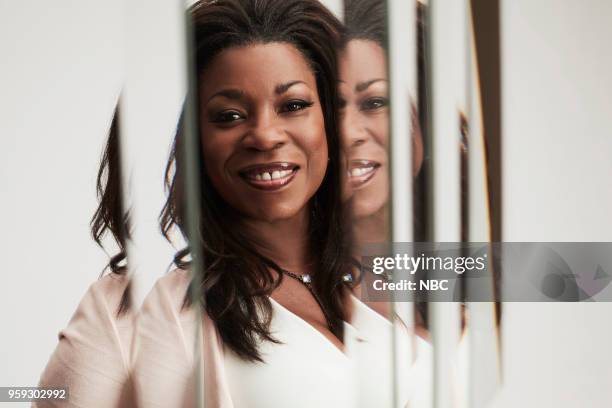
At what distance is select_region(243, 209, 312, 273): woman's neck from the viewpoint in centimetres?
104

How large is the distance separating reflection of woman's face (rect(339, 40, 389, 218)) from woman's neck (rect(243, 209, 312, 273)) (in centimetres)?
10

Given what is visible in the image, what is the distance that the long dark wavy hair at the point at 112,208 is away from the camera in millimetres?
1019

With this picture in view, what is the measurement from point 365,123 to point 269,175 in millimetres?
189

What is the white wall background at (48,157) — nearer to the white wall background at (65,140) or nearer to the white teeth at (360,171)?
the white wall background at (65,140)

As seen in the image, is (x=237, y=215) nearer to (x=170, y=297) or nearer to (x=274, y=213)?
(x=274, y=213)

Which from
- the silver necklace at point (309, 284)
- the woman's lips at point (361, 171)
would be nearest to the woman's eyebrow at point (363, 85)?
the woman's lips at point (361, 171)

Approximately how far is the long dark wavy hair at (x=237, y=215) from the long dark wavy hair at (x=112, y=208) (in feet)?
0.26

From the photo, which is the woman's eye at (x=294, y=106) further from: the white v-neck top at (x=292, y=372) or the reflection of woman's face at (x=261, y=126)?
the white v-neck top at (x=292, y=372)

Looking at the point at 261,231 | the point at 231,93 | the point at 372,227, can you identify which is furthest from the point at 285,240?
the point at 231,93

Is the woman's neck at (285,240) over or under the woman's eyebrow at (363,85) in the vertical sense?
under

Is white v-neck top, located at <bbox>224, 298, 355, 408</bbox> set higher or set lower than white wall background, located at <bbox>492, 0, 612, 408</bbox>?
lower

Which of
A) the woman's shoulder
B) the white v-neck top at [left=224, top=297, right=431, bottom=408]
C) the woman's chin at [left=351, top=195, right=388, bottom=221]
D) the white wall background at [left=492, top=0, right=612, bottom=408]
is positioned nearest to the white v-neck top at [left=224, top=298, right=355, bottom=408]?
the white v-neck top at [left=224, top=297, right=431, bottom=408]

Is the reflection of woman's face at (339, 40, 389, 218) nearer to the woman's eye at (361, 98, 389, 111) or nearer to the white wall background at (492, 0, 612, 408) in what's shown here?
the woman's eye at (361, 98, 389, 111)

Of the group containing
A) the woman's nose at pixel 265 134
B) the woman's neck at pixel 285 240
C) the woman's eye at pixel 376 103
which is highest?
the woman's eye at pixel 376 103
